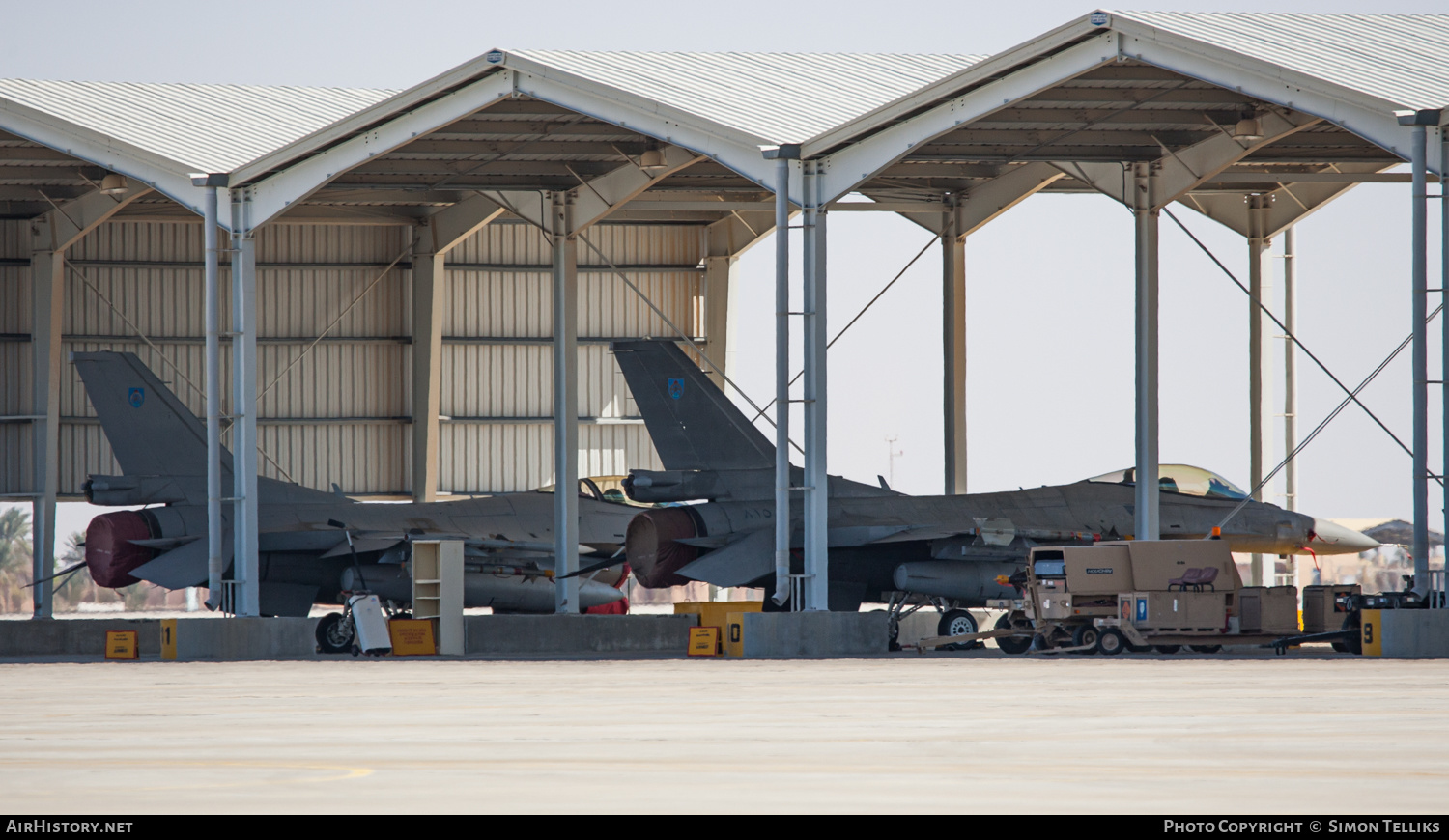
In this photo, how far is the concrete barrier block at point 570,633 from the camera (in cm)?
2592

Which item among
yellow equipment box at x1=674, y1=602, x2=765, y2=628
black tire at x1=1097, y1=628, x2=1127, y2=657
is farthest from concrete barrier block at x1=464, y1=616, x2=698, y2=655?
black tire at x1=1097, y1=628, x2=1127, y2=657

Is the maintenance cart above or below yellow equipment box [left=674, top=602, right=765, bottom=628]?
above

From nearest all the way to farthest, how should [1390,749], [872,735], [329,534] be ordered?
1. [1390,749]
2. [872,735]
3. [329,534]

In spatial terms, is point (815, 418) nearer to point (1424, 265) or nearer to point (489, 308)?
point (1424, 265)

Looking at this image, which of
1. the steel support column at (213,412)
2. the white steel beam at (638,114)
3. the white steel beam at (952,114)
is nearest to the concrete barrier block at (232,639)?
the steel support column at (213,412)

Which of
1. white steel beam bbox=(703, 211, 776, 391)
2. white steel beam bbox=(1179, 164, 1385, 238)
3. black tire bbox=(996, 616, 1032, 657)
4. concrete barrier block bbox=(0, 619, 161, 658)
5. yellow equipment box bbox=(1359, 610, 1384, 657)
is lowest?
concrete barrier block bbox=(0, 619, 161, 658)

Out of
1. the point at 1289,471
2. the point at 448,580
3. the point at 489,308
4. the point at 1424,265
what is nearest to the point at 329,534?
the point at 448,580

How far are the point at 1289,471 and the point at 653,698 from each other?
22703 millimetres

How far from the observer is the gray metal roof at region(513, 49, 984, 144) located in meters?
22.3

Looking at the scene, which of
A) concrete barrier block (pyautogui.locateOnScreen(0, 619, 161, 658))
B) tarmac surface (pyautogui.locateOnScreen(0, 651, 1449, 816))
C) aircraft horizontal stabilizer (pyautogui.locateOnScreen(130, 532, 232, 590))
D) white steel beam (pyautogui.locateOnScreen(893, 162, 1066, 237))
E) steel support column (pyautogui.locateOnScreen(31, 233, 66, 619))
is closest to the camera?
tarmac surface (pyautogui.locateOnScreen(0, 651, 1449, 816))

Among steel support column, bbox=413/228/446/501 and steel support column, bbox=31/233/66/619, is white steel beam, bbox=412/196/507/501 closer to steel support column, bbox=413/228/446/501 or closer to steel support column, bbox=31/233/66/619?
steel support column, bbox=413/228/446/501

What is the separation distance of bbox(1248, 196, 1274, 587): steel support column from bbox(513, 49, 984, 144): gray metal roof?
897 cm

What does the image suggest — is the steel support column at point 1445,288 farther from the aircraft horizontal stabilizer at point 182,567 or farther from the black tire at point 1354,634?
the aircraft horizontal stabilizer at point 182,567

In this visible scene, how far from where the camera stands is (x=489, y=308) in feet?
119
